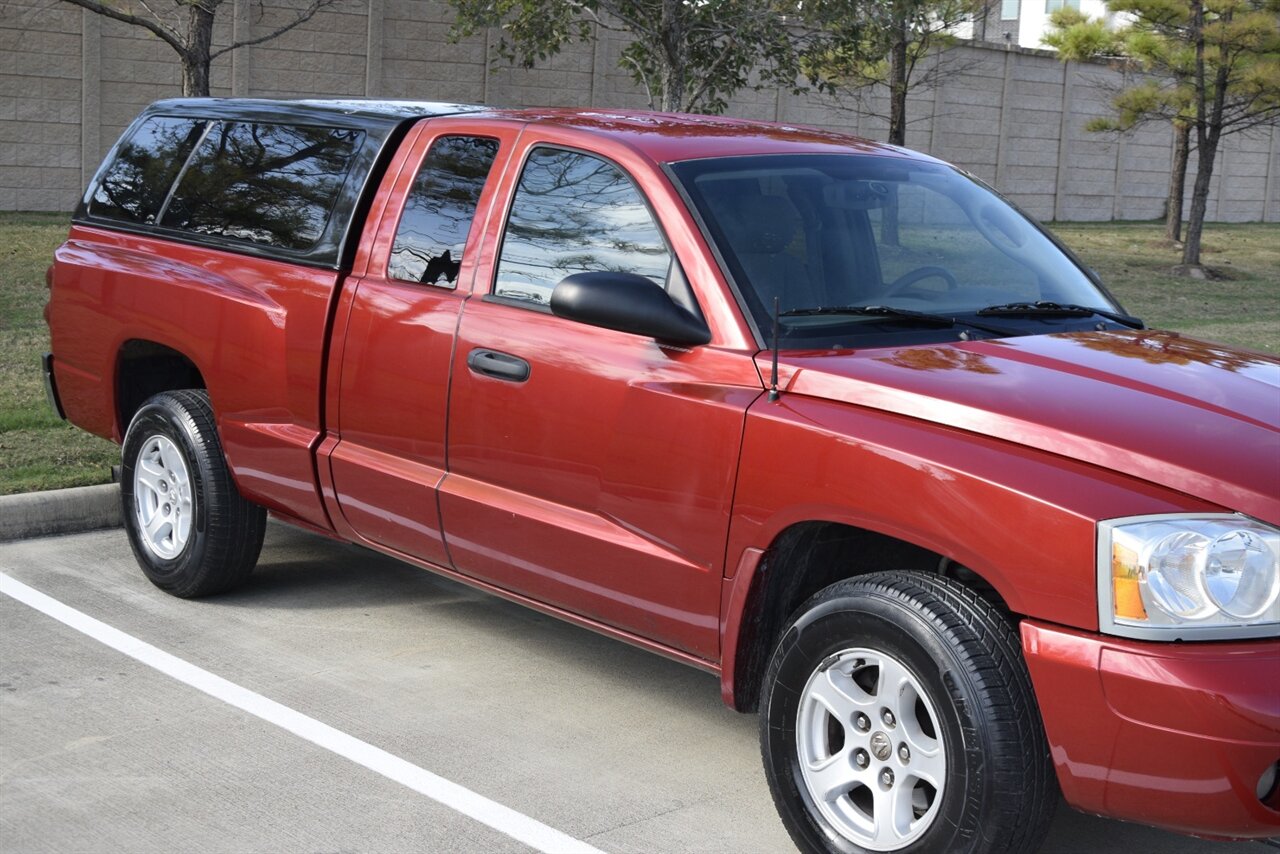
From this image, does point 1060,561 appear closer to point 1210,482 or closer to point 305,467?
point 1210,482

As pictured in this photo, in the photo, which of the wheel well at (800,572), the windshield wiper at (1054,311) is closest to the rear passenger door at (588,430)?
the wheel well at (800,572)

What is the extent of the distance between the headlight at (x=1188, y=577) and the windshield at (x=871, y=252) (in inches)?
44.4

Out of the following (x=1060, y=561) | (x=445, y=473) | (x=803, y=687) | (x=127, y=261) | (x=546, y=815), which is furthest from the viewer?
(x=127, y=261)

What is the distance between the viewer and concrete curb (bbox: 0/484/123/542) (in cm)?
673

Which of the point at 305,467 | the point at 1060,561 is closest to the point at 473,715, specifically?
the point at 305,467

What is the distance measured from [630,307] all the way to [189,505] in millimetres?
2564

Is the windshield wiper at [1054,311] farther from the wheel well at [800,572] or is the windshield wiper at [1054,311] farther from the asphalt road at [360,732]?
the asphalt road at [360,732]

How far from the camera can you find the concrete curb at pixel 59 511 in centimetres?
673

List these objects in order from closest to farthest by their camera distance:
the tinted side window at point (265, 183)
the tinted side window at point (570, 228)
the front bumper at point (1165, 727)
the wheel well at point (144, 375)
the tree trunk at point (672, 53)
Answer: the front bumper at point (1165, 727) → the tinted side window at point (570, 228) → the tinted side window at point (265, 183) → the wheel well at point (144, 375) → the tree trunk at point (672, 53)

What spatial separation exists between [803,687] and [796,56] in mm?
12469

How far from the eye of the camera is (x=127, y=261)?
6.11m

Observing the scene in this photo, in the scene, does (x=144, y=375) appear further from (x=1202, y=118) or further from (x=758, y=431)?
(x=1202, y=118)

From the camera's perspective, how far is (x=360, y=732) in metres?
4.66

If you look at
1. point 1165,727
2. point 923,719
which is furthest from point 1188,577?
point 923,719
